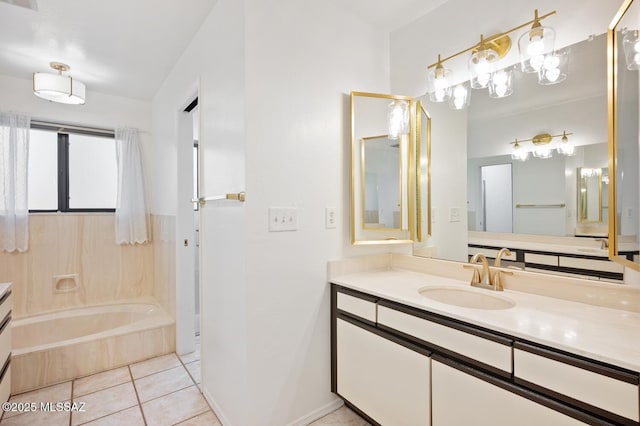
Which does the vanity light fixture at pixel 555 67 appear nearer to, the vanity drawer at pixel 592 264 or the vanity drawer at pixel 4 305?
the vanity drawer at pixel 592 264

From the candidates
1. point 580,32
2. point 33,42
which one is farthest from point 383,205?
point 33,42

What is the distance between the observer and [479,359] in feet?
3.67

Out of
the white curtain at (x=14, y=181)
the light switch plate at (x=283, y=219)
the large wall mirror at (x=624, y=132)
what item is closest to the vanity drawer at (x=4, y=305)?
the white curtain at (x=14, y=181)

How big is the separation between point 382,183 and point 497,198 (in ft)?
2.21

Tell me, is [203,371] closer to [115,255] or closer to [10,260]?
[115,255]

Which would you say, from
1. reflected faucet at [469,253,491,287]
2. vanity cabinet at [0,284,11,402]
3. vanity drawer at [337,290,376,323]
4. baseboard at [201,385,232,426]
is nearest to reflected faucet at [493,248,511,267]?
reflected faucet at [469,253,491,287]

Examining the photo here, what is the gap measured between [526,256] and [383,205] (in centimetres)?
83


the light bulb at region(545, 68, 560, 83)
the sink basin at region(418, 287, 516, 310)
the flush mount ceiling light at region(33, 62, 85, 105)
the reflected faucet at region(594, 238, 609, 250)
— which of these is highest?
the flush mount ceiling light at region(33, 62, 85, 105)

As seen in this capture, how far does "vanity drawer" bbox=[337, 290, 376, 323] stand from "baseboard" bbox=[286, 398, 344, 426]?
0.61 metres

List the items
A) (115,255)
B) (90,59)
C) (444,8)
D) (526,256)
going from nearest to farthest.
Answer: (526,256), (444,8), (90,59), (115,255)

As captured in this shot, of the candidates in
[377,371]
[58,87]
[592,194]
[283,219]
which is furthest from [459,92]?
[58,87]

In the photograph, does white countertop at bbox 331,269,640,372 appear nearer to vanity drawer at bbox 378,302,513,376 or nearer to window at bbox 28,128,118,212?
vanity drawer at bbox 378,302,513,376

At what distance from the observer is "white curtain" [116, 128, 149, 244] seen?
3107mm

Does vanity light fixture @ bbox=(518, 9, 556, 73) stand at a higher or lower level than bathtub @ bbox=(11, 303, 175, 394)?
higher
